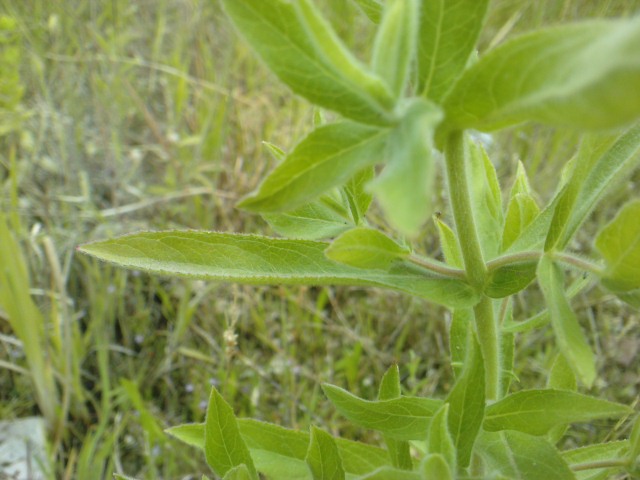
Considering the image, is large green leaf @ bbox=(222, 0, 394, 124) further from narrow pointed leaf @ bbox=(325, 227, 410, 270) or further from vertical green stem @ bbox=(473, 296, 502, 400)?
vertical green stem @ bbox=(473, 296, 502, 400)

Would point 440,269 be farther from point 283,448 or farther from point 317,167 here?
point 283,448

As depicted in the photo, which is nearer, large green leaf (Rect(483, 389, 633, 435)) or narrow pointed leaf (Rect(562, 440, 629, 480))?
large green leaf (Rect(483, 389, 633, 435))

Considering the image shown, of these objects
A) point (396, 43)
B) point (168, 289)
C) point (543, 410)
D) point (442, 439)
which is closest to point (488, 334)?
point (543, 410)

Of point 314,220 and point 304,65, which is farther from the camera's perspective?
point 314,220

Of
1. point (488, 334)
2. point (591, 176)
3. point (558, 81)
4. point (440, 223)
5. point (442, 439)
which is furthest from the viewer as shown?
point (440, 223)

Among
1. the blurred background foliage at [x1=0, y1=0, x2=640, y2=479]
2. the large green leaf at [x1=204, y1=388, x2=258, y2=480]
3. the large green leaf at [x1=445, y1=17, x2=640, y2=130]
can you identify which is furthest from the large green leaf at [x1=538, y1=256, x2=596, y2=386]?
the blurred background foliage at [x1=0, y1=0, x2=640, y2=479]

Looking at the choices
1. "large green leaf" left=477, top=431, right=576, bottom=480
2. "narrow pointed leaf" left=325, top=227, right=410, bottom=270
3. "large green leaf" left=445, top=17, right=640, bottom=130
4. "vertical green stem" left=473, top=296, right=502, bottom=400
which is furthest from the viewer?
"vertical green stem" left=473, top=296, right=502, bottom=400

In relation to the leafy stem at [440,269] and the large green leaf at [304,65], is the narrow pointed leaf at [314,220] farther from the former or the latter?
the large green leaf at [304,65]
